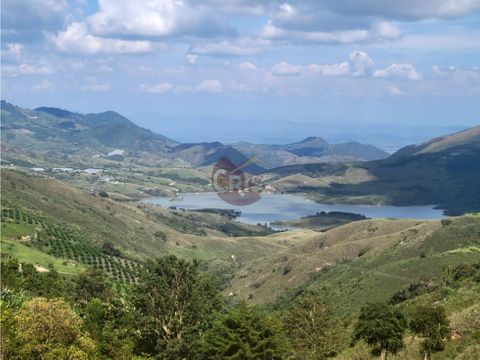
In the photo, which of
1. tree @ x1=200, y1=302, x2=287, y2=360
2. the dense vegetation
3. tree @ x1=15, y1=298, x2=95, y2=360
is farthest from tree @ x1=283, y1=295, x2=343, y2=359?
tree @ x1=15, y1=298, x2=95, y2=360

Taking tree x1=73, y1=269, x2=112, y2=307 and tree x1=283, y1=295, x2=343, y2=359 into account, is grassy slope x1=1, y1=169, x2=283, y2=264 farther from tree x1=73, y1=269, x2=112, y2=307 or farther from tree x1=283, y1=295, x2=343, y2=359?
tree x1=283, y1=295, x2=343, y2=359

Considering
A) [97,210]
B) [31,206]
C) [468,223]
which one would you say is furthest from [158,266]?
[97,210]

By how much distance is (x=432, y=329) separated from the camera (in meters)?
32.2

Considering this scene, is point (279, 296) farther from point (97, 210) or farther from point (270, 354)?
point (97, 210)

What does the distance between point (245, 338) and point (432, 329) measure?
1057cm

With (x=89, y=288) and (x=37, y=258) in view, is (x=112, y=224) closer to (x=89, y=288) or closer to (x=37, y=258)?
(x=37, y=258)

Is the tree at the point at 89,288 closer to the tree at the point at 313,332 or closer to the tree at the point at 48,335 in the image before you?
the tree at the point at 313,332

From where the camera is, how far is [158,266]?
38.6m

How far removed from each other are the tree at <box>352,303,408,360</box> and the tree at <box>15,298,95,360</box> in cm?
1579

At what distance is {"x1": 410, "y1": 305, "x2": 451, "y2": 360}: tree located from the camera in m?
32.0

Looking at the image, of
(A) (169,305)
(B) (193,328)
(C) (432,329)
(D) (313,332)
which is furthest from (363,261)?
(C) (432,329)

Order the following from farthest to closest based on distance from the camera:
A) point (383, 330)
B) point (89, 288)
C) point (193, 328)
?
point (89, 288)
point (193, 328)
point (383, 330)

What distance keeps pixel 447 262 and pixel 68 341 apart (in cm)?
5711

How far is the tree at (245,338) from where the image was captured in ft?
99.1
